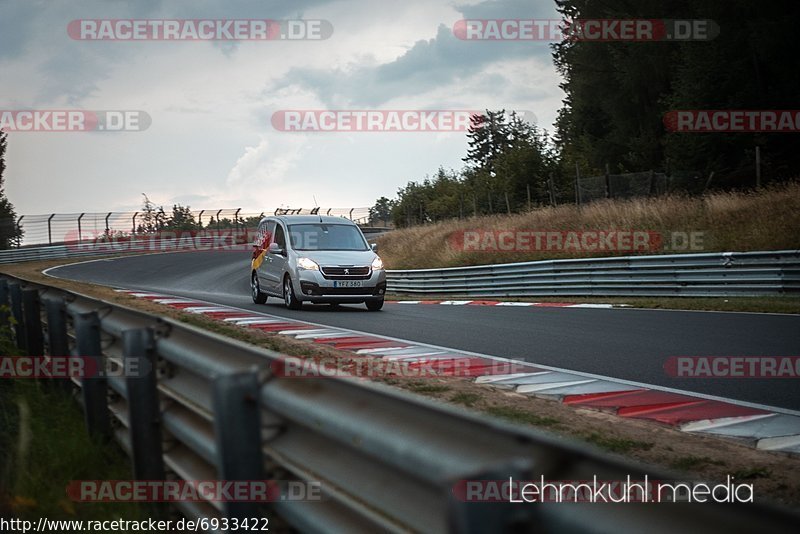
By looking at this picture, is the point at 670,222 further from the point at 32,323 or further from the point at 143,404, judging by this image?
the point at 143,404

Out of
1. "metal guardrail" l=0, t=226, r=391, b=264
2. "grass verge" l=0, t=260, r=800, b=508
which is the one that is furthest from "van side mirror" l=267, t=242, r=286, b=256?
"metal guardrail" l=0, t=226, r=391, b=264

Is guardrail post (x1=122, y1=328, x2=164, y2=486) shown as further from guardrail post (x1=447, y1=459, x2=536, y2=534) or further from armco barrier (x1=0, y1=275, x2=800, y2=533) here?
guardrail post (x1=447, y1=459, x2=536, y2=534)

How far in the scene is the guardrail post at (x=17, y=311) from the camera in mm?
7920

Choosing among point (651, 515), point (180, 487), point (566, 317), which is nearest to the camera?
point (651, 515)

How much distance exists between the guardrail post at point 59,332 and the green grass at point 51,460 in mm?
284

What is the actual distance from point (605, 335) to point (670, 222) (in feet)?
40.9

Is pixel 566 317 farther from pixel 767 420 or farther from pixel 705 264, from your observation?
pixel 767 420

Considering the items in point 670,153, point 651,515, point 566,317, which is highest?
point 670,153

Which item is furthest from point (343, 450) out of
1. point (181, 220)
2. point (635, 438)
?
point (181, 220)

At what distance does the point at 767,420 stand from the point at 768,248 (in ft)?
44.0

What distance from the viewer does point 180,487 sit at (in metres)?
3.68

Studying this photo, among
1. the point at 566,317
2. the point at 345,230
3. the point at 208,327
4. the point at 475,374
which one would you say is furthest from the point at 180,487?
the point at 345,230

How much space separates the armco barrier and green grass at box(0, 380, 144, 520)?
0.20 metres

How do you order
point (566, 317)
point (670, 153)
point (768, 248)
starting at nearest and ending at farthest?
point (566, 317)
point (768, 248)
point (670, 153)
